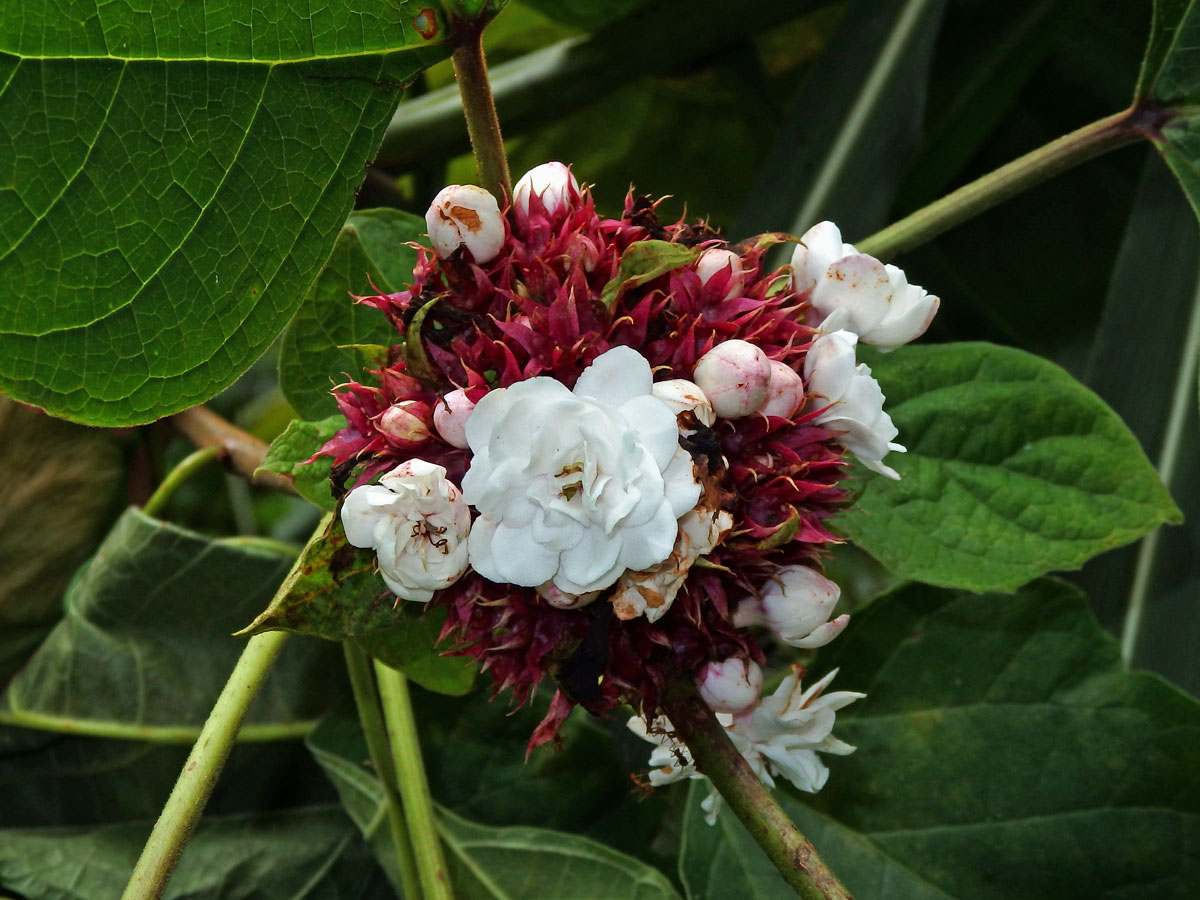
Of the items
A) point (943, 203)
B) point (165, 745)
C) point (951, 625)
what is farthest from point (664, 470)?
point (165, 745)

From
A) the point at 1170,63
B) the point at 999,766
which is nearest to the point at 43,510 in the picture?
the point at 999,766

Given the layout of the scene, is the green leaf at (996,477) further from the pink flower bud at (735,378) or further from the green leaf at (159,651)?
the green leaf at (159,651)

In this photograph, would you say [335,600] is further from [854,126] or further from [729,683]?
[854,126]

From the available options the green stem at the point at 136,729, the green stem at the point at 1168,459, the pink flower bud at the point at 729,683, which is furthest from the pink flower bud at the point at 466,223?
the green stem at the point at 1168,459

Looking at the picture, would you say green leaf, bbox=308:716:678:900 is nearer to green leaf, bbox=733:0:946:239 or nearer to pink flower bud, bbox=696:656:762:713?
pink flower bud, bbox=696:656:762:713

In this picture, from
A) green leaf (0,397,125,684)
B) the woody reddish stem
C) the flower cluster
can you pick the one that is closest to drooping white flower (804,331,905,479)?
the flower cluster

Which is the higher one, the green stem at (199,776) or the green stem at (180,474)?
the green stem at (199,776)
